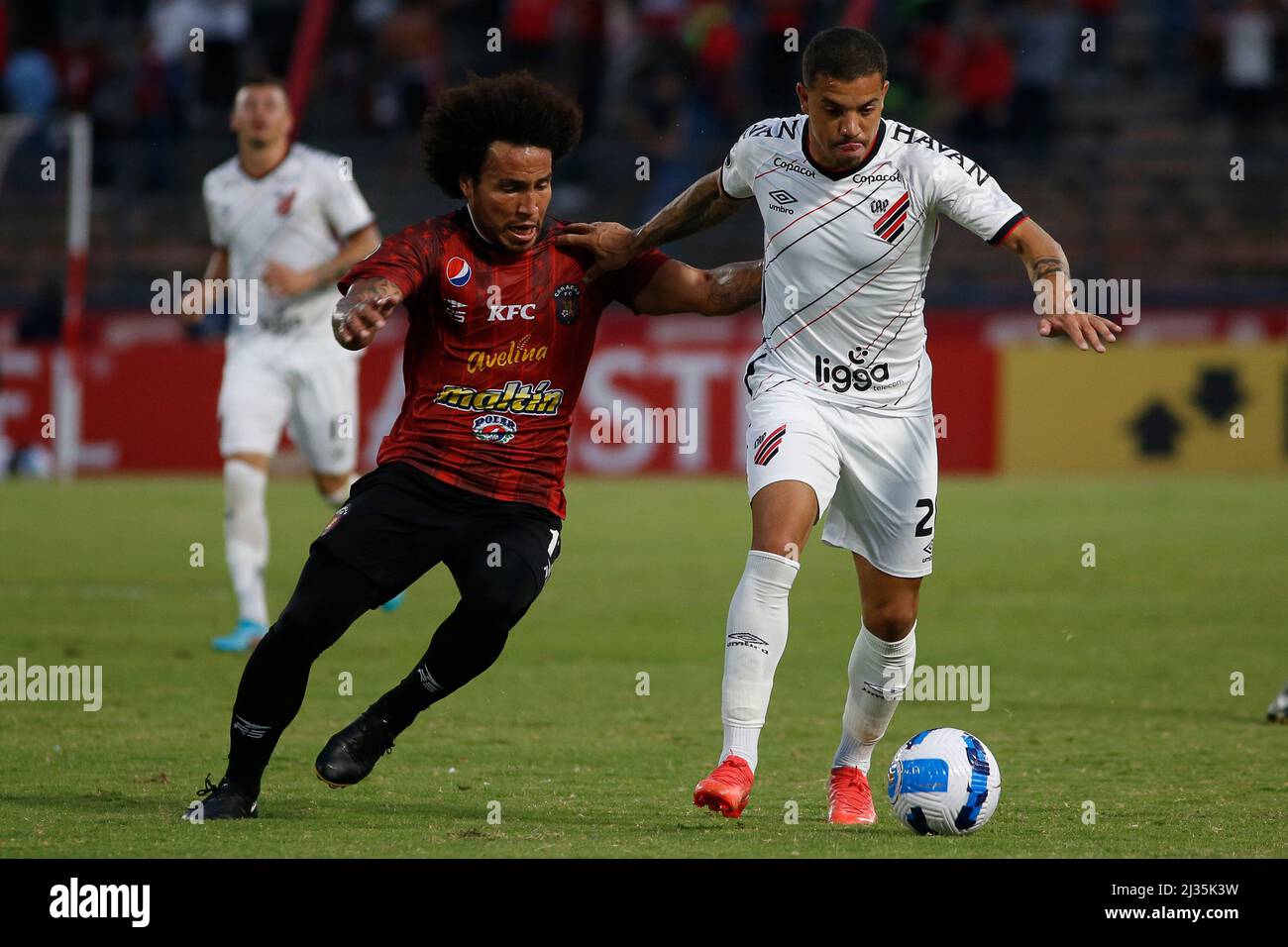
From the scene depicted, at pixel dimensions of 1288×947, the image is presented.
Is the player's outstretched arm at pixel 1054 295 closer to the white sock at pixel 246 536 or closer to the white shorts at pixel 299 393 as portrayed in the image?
the white sock at pixel 246 536

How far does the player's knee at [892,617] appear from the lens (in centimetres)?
677

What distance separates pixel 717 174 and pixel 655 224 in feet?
1.02

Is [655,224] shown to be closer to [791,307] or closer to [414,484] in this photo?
[791,307]

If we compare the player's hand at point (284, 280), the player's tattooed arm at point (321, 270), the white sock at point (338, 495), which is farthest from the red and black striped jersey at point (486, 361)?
the white sock at point (338, 495)

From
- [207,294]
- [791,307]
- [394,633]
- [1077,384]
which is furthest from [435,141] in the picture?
[1077,384]

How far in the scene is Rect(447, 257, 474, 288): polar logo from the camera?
6.54 meters

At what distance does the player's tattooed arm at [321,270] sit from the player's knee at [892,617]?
474 cm

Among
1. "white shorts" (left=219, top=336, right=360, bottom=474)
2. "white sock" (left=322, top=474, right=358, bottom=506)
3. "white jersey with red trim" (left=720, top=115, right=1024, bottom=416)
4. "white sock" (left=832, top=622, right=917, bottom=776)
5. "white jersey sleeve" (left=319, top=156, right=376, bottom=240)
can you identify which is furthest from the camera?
"white sock" (left=322, top=474, right=358, bottom=506)

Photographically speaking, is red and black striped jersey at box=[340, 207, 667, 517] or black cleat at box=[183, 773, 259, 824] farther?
red and black striped jersey at box=[340, 207, 667, 517]

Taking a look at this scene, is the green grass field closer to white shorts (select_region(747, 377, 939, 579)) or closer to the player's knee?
the player's knee

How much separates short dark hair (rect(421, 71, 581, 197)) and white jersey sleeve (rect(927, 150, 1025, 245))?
3.98 feet

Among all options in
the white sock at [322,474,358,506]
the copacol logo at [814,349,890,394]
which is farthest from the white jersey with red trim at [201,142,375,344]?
the copacol logo at [814,349,890,394]

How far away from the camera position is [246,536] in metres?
10.9
